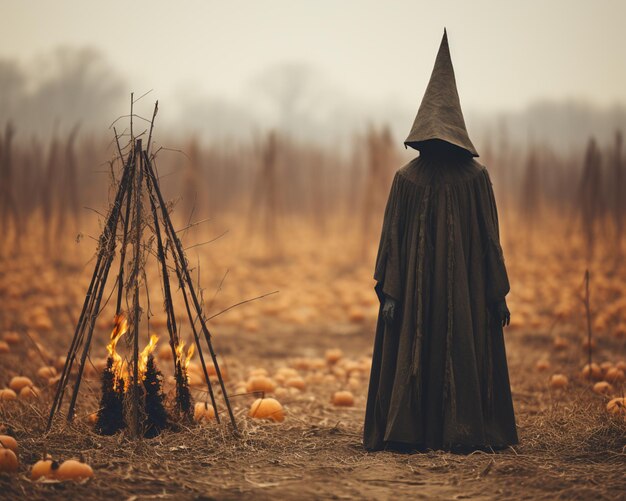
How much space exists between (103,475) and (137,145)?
6.40ft

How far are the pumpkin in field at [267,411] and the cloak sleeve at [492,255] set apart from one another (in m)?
1.81

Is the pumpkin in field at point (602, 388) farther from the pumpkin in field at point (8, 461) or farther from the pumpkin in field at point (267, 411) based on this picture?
Result: the pumpkin in field at point (8, 461)

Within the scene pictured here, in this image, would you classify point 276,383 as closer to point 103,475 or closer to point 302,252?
point 103,475

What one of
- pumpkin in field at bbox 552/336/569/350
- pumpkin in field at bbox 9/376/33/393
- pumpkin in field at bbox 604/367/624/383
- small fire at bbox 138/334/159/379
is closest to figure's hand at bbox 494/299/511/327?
small fire at bbox 138/334/159/379

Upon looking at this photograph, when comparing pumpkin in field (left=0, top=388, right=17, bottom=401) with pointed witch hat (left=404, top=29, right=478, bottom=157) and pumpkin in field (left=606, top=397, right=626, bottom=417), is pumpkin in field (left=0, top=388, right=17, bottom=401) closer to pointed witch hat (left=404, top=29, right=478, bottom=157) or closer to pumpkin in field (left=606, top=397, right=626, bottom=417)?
pointed witch hat (left=404, top=29, right=478, bottom=157)

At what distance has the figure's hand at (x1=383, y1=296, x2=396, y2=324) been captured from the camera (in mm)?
3871

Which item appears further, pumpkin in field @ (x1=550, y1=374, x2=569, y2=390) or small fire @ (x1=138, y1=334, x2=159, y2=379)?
pumpkin in field @ (x1=550, y1=374, x2=569, y2=390)

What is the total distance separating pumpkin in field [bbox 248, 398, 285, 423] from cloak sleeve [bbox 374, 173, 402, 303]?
1313 mm

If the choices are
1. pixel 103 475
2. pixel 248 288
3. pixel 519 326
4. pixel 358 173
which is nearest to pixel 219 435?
pixel 103 475

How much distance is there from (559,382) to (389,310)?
2.76 m

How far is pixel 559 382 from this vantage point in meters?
5.76

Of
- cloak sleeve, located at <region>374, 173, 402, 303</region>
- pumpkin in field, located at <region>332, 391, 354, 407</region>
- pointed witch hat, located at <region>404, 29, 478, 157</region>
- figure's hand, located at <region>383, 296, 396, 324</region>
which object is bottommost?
pumpkin in field, located at <region>332, 391, 354, 407</region>

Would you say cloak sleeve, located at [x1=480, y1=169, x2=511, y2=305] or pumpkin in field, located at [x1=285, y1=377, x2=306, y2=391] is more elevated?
cloak sleeve, located at [x1=480, y1=169, x2=511, y2=305]

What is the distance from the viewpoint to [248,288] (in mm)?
11719
